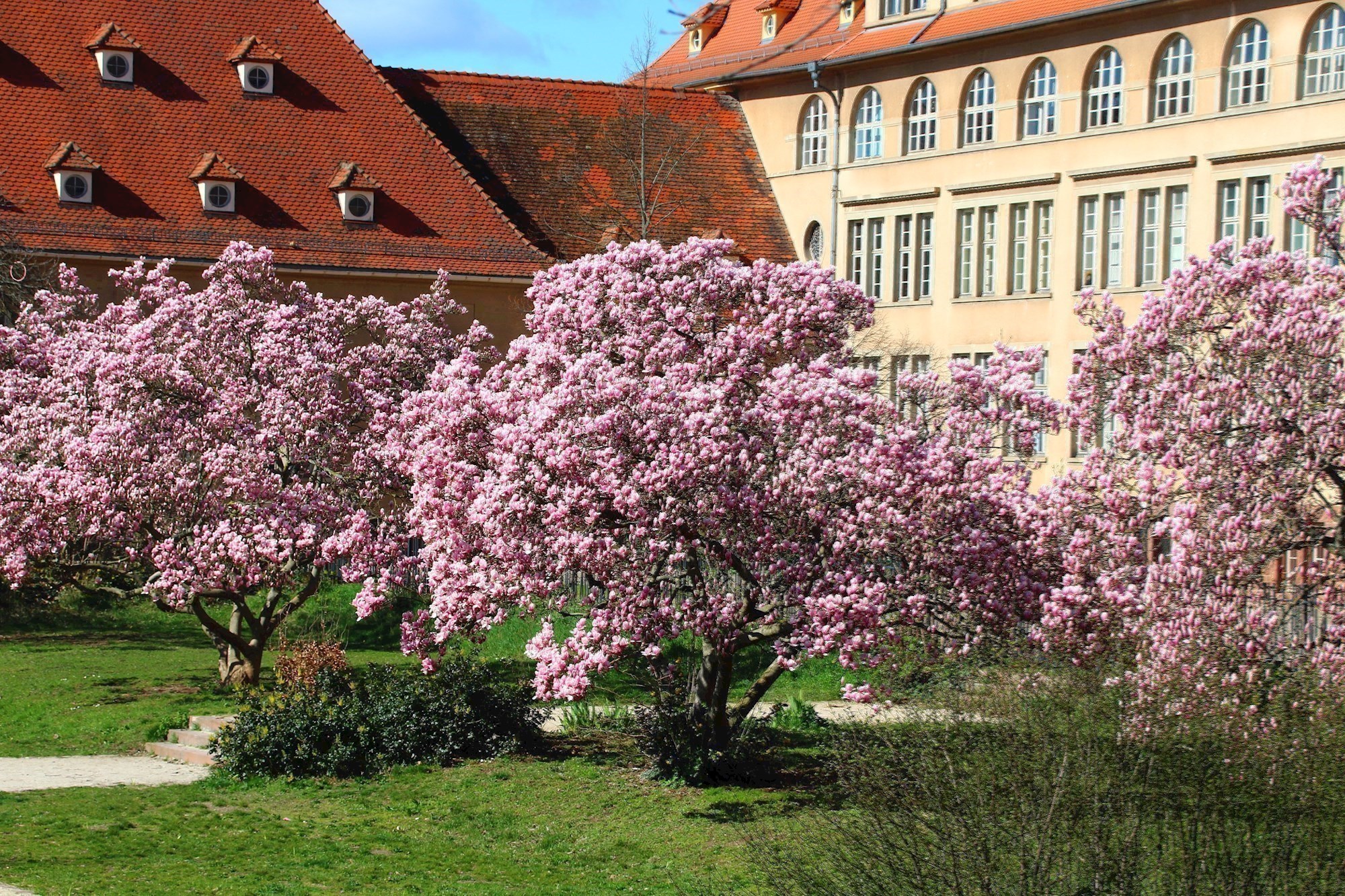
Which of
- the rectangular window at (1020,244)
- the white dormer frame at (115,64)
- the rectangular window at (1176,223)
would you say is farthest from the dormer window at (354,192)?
the rectangular window at (1176,223)

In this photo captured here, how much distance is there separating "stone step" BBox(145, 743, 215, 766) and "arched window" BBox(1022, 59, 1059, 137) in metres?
28.6

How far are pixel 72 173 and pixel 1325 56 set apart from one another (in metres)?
24.6

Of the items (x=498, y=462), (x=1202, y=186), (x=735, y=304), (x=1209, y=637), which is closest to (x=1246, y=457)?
(x=1209, y=637)

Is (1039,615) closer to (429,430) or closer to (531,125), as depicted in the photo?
(429,430)

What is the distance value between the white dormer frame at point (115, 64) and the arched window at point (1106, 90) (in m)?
20.4

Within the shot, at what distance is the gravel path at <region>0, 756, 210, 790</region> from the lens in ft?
58.6

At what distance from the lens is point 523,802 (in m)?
16.5

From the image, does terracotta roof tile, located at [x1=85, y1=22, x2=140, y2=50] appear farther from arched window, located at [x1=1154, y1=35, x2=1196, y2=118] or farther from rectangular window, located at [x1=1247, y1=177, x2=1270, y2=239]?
rectangular window, located at [x1=1247, y1=177, x2=1270, y2=239]

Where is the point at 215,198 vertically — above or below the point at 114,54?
below

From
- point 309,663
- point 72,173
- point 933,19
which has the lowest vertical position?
point 309,663

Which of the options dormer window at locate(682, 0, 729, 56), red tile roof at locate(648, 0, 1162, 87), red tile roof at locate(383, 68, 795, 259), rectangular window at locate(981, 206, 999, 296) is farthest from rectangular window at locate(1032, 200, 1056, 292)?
dormer window at locate(682, 0, 729, 56)

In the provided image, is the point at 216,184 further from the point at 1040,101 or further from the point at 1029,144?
the point at 1040,101

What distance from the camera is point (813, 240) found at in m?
49.3

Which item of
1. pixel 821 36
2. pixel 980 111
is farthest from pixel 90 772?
pixel 821 36
